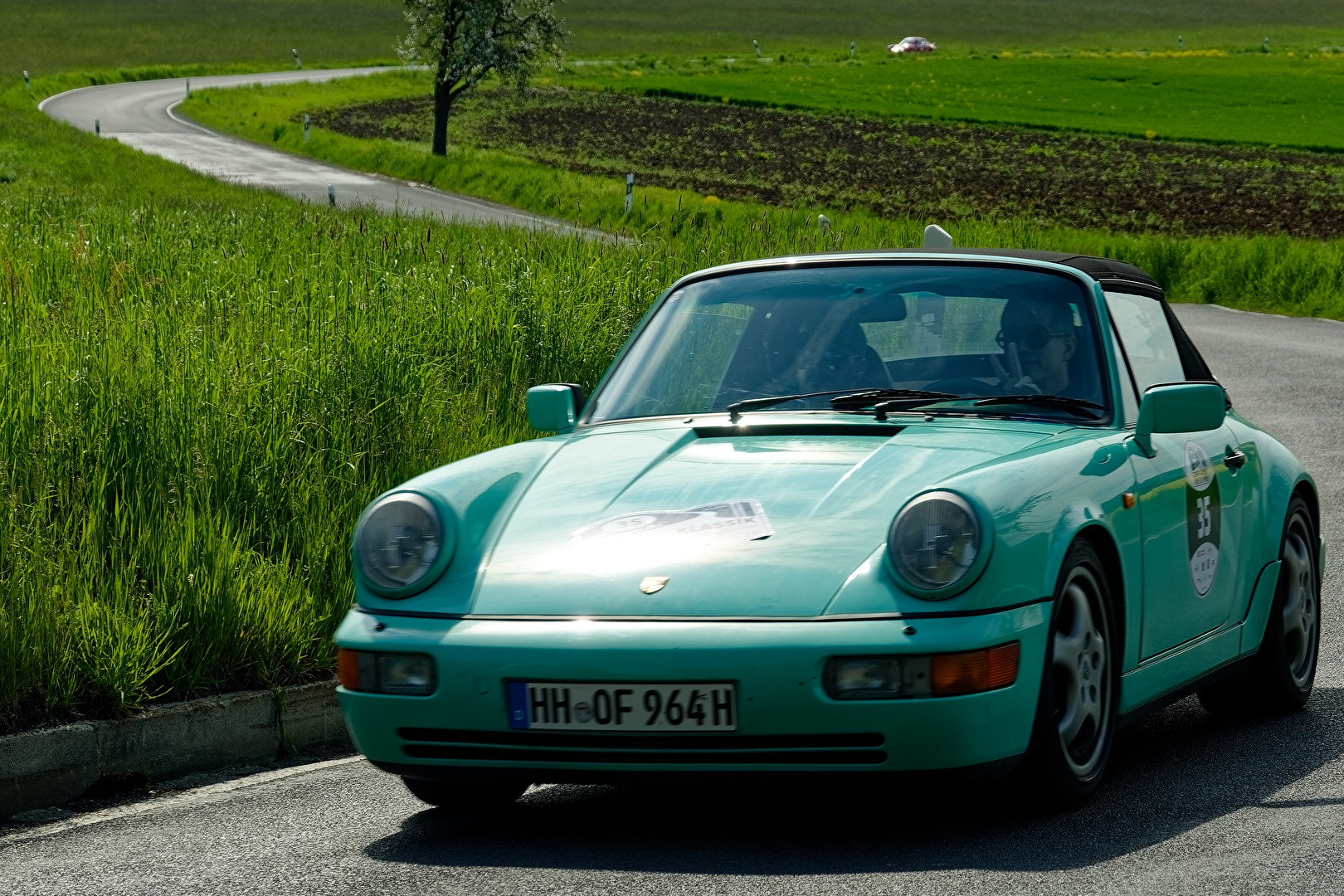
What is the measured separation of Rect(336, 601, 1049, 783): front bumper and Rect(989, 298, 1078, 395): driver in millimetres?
1089

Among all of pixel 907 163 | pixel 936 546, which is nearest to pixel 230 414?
pixel 936 546

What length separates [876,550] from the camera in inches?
183

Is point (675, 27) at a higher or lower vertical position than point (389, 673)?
lower

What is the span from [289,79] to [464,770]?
8463 cm

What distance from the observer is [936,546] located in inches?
179

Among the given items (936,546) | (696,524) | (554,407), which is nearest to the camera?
(936,546)

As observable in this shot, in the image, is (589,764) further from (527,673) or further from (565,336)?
(565,336)

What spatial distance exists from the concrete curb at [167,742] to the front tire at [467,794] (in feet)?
3.36

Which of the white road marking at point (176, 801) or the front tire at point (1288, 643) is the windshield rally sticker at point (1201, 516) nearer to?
the front tire at point (1288, 643)

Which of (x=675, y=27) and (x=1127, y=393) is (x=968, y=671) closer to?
(x=1127, y=393)

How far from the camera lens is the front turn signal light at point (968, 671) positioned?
4.43 meters

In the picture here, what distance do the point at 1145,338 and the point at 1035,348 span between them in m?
0.66

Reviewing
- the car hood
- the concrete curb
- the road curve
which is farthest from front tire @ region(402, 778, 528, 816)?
the road curve

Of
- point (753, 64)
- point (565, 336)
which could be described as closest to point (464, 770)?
point (565, 336)
